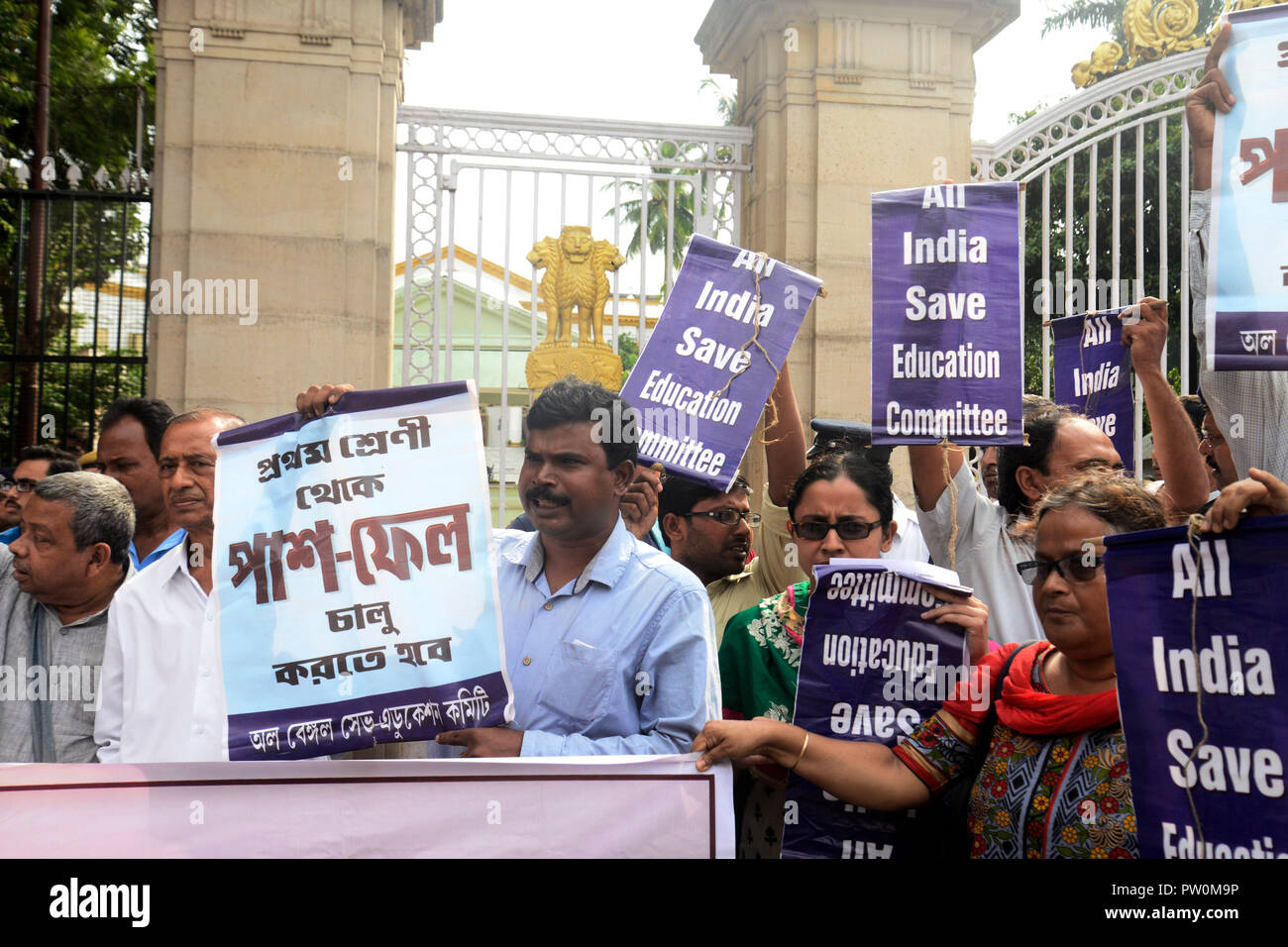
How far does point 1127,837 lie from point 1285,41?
82.7 inches

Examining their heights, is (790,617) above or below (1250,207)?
below

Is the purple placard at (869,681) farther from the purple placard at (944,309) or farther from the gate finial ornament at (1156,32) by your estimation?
the gate finial ornament at (1156,32)

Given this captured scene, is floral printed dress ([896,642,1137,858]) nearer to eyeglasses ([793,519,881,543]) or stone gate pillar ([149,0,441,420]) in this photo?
eyeglasses ([793,519,881,543])

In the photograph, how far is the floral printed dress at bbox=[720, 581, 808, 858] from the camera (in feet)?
9.16

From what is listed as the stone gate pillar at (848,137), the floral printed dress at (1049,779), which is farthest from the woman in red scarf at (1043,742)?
the stone gate pillar at (848,137)

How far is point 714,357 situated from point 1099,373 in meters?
1.79

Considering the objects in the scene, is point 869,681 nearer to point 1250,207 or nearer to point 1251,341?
point 1251,341

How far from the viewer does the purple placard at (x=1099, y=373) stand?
15.2 feet

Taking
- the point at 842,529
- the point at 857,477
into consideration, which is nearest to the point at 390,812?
the point at 842,529

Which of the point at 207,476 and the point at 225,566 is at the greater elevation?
the point at 207,476

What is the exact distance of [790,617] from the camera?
9.71 feet
